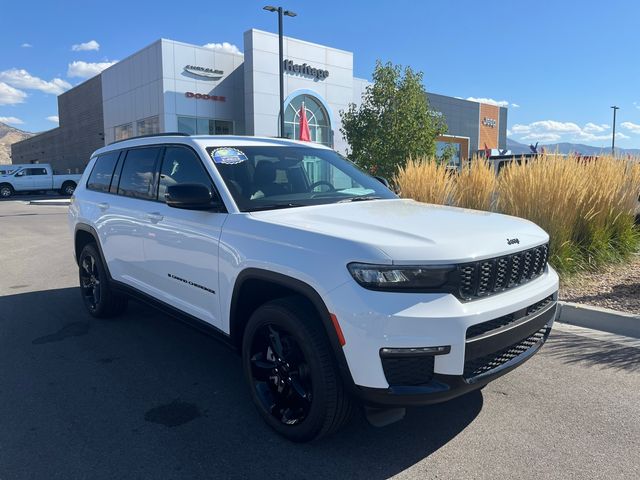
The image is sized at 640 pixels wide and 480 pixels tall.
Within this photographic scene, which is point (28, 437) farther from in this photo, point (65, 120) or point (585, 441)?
point (65, 120)

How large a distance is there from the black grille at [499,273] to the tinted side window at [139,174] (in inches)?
112

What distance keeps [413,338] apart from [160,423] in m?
1.88

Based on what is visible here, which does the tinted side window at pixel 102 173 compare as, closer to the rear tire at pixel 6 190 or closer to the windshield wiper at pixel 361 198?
the windshield wiper at pixel 361 198

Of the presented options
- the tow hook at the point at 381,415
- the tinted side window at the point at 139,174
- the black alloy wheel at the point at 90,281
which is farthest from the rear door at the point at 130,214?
the tow hook at the point at 381,415

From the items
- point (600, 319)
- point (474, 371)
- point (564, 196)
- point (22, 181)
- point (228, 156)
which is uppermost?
point (228, 156)

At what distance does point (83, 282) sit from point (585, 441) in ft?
17.1

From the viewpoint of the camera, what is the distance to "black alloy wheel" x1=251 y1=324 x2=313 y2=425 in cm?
300

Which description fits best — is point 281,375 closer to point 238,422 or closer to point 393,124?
point 238,422

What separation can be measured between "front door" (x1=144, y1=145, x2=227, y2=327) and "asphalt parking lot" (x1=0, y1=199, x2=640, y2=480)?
0.68 meters

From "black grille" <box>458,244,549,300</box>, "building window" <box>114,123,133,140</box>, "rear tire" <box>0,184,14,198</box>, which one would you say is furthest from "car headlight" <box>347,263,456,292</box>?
"rear tire" <box>0,184,14,198</box>

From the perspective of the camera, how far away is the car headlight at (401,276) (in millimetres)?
2559

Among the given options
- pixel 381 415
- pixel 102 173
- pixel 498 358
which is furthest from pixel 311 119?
pixel 381 415

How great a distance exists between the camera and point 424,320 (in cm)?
251

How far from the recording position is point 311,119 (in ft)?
93.7
